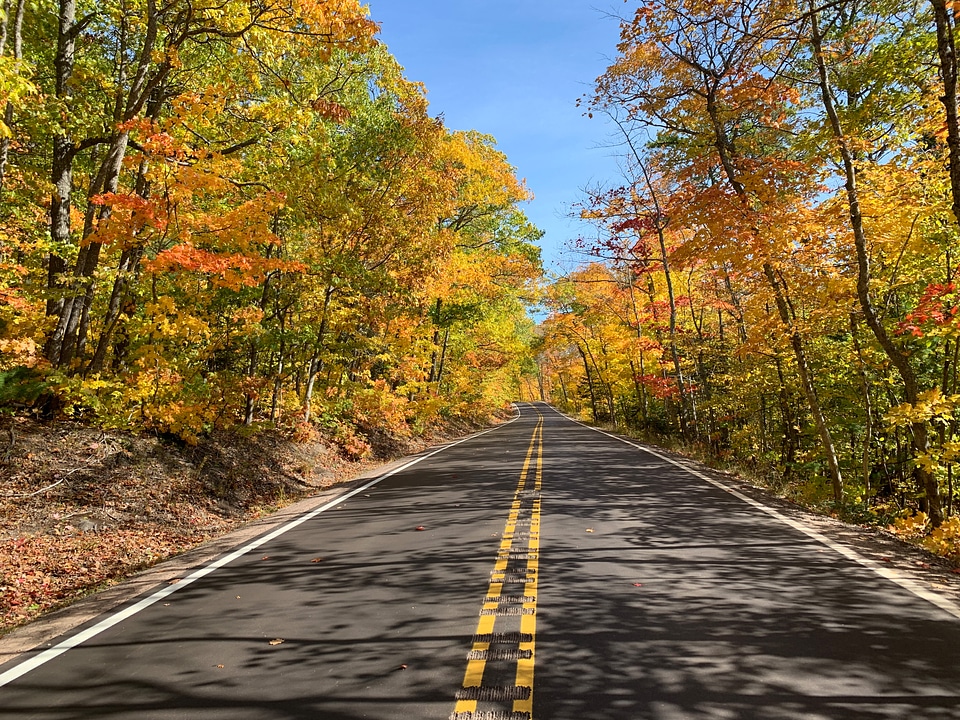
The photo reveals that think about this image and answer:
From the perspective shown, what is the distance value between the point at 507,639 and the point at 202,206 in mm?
11586

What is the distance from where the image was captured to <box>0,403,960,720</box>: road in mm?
3189

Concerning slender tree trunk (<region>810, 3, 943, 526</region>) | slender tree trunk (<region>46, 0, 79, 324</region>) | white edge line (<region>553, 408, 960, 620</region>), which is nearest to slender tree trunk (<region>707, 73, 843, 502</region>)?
slender tree trunk (<region>810, 3, 943, 526</region>)

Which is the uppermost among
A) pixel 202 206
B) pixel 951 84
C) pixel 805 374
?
pixel 202 206

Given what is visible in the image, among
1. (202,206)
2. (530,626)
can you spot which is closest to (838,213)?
(530,626)

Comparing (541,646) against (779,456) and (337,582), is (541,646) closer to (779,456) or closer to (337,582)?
(337,582)

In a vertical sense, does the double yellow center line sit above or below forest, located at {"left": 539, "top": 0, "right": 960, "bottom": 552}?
below

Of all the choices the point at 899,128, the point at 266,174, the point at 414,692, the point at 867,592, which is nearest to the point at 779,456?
the point at 899,128

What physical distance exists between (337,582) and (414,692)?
2280mm

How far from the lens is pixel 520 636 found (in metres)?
4.00

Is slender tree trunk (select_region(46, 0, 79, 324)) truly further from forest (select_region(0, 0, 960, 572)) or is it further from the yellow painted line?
the yellow painted line

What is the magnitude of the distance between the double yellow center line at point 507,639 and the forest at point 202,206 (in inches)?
240

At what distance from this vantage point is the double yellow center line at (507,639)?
3.14m

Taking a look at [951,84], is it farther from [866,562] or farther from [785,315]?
[785,315]

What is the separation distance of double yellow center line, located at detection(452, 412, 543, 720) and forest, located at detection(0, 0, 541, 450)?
6103 mm
